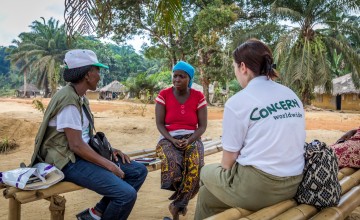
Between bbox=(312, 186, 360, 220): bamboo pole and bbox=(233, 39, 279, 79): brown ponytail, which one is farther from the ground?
bbox=(233, 39, 279, 79): brown ponytail

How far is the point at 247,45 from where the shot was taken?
196 cm

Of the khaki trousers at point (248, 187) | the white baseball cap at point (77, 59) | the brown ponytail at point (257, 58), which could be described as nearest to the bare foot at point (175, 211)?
the khaki trousers at point (248, 187)

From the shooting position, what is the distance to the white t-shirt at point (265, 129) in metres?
1.78

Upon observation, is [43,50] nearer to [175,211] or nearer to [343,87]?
[343,87]

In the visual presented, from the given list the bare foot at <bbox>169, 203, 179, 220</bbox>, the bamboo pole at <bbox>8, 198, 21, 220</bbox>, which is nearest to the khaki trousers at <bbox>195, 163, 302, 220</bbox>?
the bare foot at <bbox>169, 203, 179, 220</bbox>

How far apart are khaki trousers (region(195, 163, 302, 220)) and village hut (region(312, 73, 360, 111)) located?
24.0 metres

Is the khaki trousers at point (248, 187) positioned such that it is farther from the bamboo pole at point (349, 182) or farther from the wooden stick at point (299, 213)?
the bamboo pole at point (349, 182)

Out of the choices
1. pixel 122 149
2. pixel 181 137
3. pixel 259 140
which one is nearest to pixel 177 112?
pixel 181 137

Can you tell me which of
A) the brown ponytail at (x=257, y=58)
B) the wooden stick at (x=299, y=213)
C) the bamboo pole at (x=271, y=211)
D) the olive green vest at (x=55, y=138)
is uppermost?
the brown ponytail at (x=257, y=58)

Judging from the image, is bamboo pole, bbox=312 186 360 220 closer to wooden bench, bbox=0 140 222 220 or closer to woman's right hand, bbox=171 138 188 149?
woman's right hand, bbox=171 138 188 149

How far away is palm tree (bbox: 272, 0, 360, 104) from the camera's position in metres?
17.4

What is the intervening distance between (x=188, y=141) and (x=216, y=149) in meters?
1.29

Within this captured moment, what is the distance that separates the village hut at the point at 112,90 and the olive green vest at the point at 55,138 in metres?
39.4

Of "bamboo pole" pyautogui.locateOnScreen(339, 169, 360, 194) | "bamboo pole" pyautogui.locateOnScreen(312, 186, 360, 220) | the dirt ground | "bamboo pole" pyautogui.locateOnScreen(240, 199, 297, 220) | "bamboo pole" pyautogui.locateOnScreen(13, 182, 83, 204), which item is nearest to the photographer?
"bamboo pole" pyautogui.locateOnScreen(240, 199, 297, 220)
